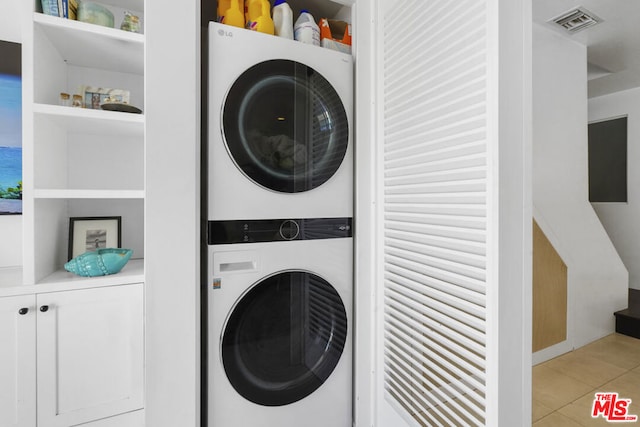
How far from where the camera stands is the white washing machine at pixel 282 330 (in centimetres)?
121

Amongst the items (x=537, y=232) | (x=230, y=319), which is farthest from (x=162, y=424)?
(x=537, y=232)

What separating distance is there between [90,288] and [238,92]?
3.00 ft

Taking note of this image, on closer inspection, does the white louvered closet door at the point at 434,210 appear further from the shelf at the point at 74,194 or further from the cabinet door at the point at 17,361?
the cabinet door at the point at 17,361

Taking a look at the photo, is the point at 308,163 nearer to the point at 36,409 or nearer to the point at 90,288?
the point at 90,288

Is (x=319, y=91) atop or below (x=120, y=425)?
atop

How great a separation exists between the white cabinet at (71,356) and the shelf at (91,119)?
0.64 m

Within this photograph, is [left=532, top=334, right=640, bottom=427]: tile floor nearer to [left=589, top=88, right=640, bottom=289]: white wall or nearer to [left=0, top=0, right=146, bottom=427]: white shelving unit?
[left=589, top=88, right=640, bottom=289]: white wall

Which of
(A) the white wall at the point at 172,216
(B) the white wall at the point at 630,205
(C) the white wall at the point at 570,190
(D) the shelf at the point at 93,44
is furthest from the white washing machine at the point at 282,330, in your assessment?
(B) the white wall at the point at 630,205

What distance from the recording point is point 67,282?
1119mm

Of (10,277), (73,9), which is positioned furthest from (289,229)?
(73,9)

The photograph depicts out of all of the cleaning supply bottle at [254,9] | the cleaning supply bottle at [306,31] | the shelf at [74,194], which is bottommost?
the shelf at [74,194]

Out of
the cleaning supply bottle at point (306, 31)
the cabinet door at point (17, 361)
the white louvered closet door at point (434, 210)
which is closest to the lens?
the white louvered closet door at point (434, 210)

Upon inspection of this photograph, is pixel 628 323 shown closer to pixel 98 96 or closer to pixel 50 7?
pixel 98 96

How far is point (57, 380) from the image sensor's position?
1111 millimetres
